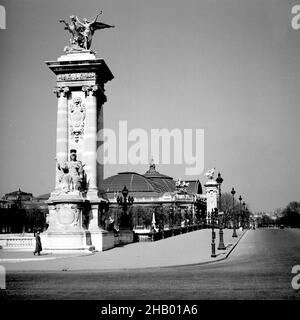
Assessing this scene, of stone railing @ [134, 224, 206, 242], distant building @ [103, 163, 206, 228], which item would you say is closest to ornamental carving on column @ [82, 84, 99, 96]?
stone railing @ [134, 224, 206, 242]

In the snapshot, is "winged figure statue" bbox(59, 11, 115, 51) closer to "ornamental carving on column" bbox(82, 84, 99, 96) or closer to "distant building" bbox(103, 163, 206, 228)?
"ornamental carving on column" bbox(82, 84, 99, 96)

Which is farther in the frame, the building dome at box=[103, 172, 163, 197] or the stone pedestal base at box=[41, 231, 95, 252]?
the building dome at box=[103, 172, 163, 197]

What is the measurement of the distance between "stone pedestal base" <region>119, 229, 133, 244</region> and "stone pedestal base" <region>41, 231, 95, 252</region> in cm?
1179

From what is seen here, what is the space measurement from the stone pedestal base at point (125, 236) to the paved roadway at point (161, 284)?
21.1 metres

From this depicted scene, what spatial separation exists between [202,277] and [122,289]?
4.06m

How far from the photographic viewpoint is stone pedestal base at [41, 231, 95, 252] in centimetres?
3089

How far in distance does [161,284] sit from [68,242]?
1532cm

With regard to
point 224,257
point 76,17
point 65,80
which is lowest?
point 224,257

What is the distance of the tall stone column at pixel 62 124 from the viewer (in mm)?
33781

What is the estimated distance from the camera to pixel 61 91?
3422 centimetres

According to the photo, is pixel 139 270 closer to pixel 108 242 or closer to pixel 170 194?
pixel 108 242

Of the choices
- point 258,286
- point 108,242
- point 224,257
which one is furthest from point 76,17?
point 258,286
